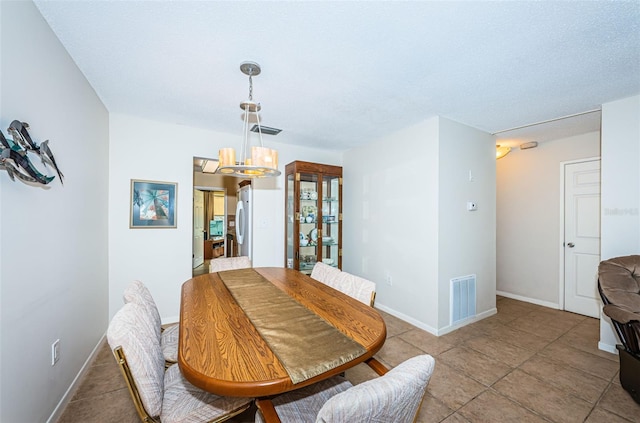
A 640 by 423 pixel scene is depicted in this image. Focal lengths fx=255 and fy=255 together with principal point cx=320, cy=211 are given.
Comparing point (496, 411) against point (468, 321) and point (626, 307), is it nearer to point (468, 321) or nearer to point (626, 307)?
point (626, 307)

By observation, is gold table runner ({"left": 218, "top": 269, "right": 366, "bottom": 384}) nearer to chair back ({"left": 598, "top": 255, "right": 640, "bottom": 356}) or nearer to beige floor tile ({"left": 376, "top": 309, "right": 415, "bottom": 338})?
beige floor tile ({"left": 376, "top": 309, "right": 415, "bottom": 338})

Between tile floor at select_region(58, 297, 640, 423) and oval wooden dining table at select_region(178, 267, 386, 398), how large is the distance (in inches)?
32.1

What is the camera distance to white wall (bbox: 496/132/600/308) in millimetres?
3676

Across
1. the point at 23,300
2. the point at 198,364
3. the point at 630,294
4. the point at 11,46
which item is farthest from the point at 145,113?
the point at 630,294

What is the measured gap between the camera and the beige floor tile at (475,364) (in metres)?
2.16

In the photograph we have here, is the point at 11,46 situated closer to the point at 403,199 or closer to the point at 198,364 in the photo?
the point at 198,364

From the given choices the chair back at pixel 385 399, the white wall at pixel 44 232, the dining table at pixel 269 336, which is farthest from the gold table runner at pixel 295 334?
the white wall at pixel 44 232

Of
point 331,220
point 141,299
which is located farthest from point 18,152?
point 331,220

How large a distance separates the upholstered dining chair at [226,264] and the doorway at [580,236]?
14.3 feet

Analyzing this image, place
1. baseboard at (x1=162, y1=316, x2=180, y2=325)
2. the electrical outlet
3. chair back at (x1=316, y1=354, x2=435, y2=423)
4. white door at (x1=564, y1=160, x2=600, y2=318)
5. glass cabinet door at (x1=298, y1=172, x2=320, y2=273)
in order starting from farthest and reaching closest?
glass cabinet door at (x1=298, y1=172, x2=320, y2=273), white door at (x1=564, y1=160, x2=600, y2=318), baseboard at (x1=162, y1=316, x2=180, y2=325), the electrical outlet, chair back at (x1=316, y1=354, x2=435, y2=423)

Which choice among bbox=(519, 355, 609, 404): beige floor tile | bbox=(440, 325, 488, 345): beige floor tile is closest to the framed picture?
bbox=(440, 325, 488, 345): beige floor tile

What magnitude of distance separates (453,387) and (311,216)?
256 cm

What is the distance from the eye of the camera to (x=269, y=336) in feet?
4.16

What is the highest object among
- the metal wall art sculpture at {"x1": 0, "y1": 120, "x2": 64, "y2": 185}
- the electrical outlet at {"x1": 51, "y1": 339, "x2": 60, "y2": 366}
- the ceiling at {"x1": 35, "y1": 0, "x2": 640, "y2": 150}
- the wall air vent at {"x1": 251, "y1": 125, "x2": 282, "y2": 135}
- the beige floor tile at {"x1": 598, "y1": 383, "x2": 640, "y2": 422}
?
the ceiling at {"x1": 35, "y1": 0, "x2": 640, "y2": 150}
